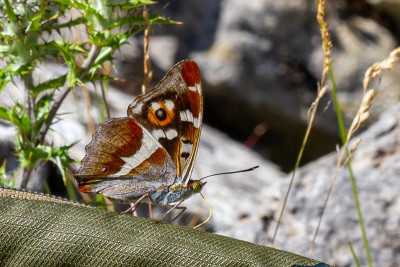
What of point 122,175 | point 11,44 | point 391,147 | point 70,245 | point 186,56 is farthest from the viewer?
point 186,56

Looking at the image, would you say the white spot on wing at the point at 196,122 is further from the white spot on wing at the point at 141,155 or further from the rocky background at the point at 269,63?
the rocky background at the point at 269,63

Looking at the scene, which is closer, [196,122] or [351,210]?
[196,122]

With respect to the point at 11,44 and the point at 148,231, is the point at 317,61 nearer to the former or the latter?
the point at 11,44

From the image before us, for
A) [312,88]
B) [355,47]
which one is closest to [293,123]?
[312,88]

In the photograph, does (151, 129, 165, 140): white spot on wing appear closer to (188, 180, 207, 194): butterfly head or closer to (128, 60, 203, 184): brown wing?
(128, 60, 203, 184): brown wing

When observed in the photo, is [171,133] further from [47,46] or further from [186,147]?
[47,46]

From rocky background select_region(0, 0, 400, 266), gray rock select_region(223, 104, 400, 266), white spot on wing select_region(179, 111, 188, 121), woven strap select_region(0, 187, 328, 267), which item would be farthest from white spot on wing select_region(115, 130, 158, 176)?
rocky background select_region(0, 0, 400, 266)

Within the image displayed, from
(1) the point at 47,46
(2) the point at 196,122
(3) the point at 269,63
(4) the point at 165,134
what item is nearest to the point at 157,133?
(4) the point at 165,134
